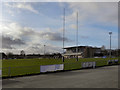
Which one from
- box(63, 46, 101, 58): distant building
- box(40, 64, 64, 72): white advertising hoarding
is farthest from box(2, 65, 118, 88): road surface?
box(63, 46, 101, 58): distant building

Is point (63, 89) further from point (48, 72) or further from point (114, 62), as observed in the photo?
point (114, 62)

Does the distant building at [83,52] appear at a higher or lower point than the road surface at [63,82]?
lower

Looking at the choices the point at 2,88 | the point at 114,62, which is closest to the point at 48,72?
the point at 2,88

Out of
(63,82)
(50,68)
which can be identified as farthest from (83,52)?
(63,82)

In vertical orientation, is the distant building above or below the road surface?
below

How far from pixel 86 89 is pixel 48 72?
1054 cm

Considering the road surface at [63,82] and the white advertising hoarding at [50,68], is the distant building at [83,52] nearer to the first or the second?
the white advertising hoarding at [50,68]

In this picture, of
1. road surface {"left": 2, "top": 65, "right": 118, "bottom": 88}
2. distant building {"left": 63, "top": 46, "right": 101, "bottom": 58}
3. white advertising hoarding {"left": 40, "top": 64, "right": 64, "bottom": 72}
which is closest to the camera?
road surface {"left": 2, "top": 65, "right": 118, "bottom": 88}

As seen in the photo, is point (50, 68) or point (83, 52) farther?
point (83, 52)

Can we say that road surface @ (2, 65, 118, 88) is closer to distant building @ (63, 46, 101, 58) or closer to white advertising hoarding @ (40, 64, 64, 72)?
white advertising hoarding @ (40, 64, 64, 72)

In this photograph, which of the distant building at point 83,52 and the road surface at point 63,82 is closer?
the road surface at point 63,82

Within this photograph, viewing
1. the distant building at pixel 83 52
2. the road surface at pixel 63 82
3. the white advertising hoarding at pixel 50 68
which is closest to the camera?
the road surface at pixel 63 82

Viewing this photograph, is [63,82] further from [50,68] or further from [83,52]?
[83,52]

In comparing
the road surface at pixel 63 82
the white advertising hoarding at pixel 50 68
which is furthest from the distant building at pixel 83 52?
the road surface at pixel 63 82
